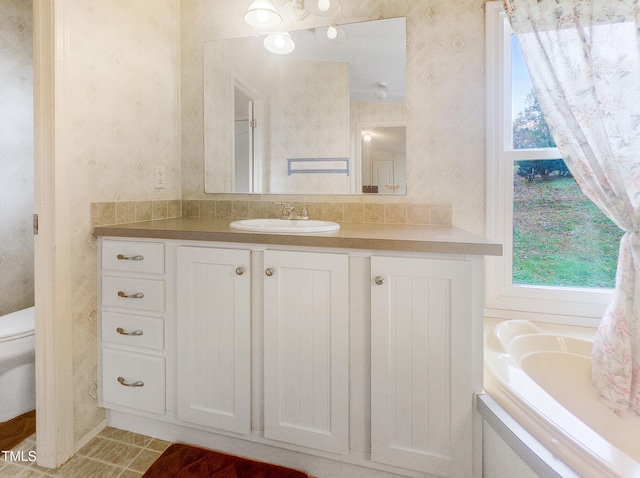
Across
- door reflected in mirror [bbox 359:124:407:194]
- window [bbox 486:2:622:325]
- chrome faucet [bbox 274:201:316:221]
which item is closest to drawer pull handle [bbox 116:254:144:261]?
chrome faucet [bbox 274:201:316:221]

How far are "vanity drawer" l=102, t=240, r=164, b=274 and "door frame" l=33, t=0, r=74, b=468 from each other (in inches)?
5.5

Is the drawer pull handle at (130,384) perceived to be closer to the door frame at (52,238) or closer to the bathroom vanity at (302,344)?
the bathroom vanity at (302,344)

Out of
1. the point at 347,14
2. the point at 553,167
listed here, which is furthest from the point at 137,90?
the point at 553,167

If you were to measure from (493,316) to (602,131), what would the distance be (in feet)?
2.87

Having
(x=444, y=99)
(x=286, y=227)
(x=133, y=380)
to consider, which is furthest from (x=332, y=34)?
(x=133, y=380)

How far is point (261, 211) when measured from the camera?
6.74 ft

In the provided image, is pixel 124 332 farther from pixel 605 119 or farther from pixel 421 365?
pixel 605 119

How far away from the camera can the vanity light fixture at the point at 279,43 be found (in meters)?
1.95

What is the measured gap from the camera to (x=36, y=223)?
1.44 metres

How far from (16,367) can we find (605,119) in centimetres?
268

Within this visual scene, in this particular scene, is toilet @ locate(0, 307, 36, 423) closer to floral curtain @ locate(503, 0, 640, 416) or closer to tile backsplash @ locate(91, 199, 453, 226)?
tile backsplash @ locate(91, 199, 453, 226)

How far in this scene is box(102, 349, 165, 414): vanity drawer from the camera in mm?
1561

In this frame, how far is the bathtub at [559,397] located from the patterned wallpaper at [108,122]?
1.63m

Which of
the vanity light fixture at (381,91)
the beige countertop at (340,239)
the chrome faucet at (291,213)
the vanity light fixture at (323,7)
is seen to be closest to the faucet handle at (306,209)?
the chrome faucet at (291,213)
